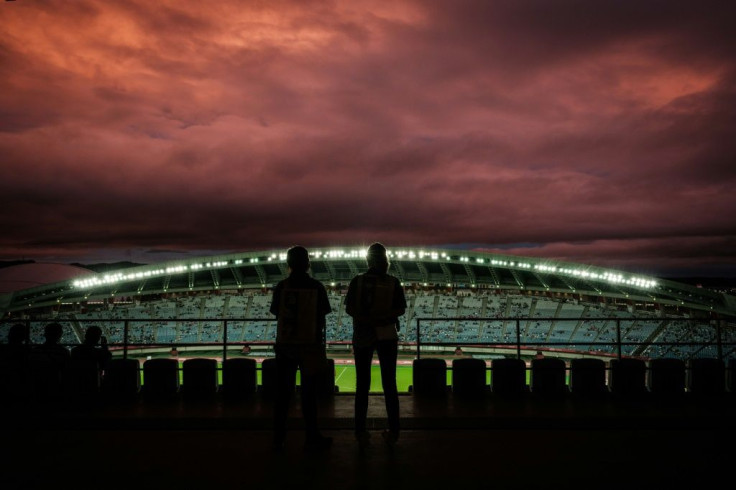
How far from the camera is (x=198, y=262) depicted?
4291cm

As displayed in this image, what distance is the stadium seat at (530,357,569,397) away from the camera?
8703 millimetres

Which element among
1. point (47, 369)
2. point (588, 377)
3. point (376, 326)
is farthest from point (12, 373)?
point (588, 377)

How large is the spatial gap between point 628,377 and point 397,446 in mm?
4680

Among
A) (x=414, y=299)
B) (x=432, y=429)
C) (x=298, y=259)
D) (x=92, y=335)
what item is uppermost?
(x=298, y=259)

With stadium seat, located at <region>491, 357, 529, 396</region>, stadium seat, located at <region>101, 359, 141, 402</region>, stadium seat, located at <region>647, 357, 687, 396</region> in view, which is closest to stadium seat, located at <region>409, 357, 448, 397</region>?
stadium seat, located at <region>491, 357, 529, 396</region>

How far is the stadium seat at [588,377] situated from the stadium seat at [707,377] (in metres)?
1.48

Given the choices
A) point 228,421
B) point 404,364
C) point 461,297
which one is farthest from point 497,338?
point 228,421

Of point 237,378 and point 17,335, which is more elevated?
Result: point 17,335

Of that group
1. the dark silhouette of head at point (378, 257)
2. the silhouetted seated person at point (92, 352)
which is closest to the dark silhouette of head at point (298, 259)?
the dark silhouette of head at point (378, 257)

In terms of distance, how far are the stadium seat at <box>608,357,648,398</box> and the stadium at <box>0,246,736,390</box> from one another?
28424 millimetres

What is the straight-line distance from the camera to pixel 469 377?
873cm

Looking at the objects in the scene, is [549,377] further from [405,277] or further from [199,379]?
[405,277]

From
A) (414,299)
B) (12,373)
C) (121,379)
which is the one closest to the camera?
(12,373)

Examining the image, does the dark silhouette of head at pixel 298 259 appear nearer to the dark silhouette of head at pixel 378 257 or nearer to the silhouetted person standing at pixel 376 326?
the silhouetted person standing at pixel 376 326
